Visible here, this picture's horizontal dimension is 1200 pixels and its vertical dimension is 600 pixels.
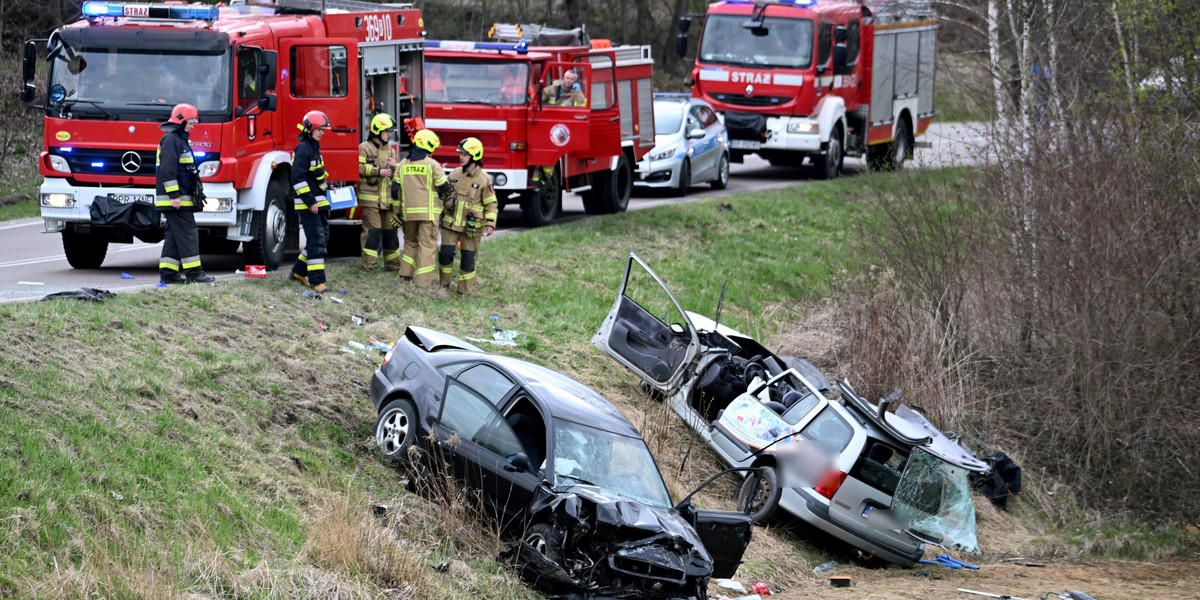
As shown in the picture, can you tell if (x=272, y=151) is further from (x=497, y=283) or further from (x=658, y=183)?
(x=658, y=183)

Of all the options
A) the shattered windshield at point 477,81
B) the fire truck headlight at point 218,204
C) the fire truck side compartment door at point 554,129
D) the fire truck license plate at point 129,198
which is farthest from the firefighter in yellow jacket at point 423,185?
the shattered windshield at point 477,81

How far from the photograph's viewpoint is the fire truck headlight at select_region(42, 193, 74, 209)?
1295 cm

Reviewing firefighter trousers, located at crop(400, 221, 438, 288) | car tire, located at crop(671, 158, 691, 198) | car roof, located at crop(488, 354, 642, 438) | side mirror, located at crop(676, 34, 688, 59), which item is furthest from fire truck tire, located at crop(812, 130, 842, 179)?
car roof, located at crop(488, 354, 642, 438)

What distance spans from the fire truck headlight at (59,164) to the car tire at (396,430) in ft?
17.4

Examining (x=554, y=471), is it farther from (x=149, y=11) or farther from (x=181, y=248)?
(x=149, y=11)

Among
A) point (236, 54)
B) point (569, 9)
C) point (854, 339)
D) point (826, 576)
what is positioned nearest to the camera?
point (826, 576)

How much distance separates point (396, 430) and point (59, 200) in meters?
5.48

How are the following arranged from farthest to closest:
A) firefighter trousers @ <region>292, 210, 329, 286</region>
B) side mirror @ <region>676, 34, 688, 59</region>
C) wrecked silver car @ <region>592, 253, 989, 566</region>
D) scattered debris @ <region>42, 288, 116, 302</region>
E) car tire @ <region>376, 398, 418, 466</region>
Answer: side mirror @ <region>676, 34, 688, 59</region> < firefighter trousers @ <region>292, 210, 329, 286</region> < wrecked silver car @ <region>592, 253, 989, 566</region> < scattered debris @ <region>42, 288, 116, 302</region> < car tire @ <region>376, 398, 418, 466</region>

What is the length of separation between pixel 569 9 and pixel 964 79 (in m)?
22.7

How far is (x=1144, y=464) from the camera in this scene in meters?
13.9

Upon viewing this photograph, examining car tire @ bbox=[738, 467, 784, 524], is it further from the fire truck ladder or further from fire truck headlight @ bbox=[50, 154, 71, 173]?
the fire truck ladder

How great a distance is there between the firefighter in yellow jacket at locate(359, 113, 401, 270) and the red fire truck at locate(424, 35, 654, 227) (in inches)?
140

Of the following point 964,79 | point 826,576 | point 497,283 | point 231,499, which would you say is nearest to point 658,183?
point 964,79

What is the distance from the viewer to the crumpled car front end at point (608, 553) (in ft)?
26.1
